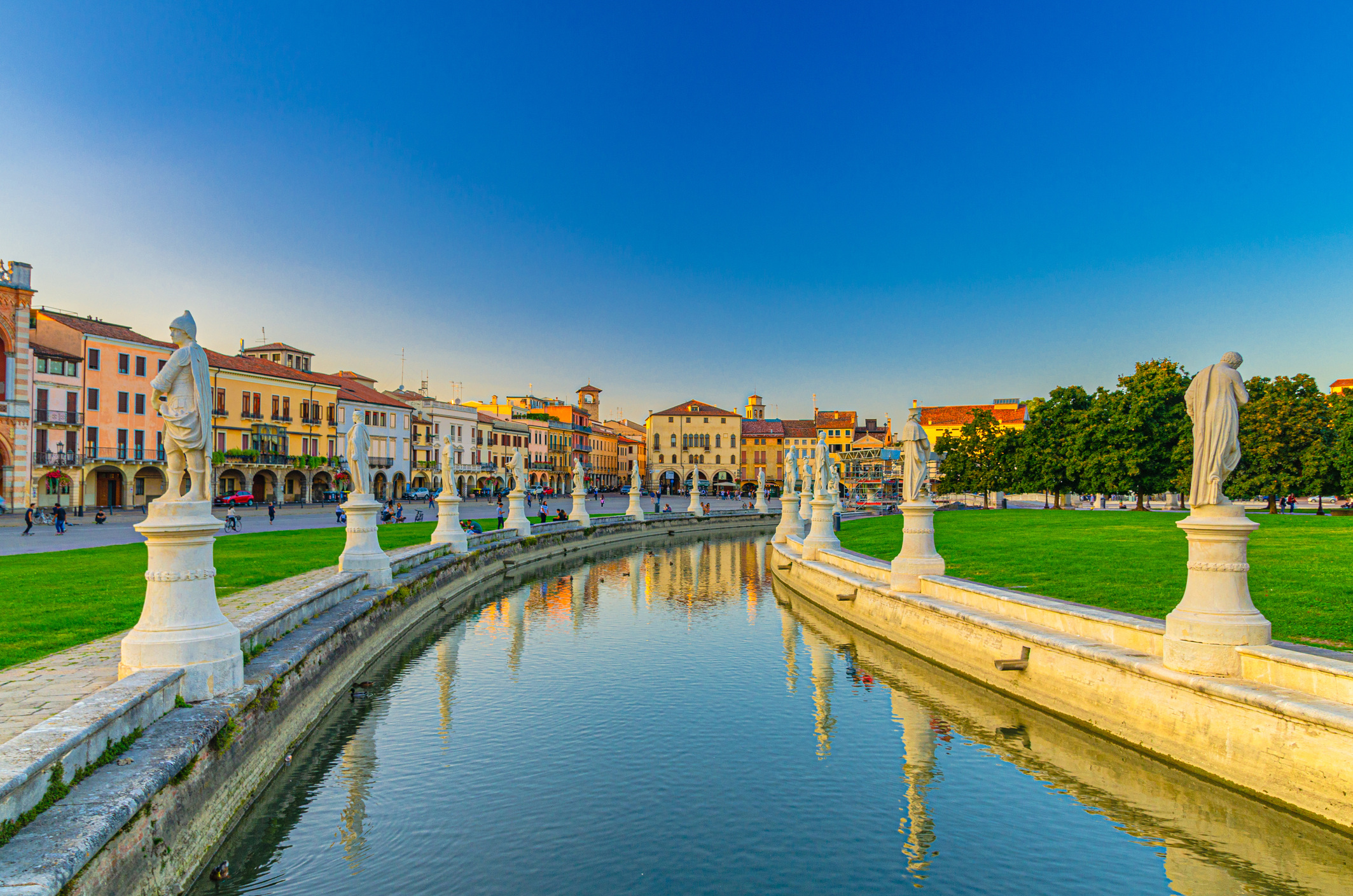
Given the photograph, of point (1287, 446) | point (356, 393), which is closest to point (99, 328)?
point (356, 393)

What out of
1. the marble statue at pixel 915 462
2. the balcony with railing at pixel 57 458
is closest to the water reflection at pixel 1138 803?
the marble statue at pixel 915 462

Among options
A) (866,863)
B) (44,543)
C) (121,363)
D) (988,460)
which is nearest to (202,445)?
(866,863)

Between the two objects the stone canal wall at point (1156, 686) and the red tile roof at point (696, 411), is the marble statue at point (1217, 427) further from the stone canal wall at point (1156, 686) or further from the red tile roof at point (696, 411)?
the red tile roof at point (696, 411)

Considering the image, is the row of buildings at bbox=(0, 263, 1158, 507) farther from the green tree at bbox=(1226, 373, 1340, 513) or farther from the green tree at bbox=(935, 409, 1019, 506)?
the green tree at bbox=(1226, 373, 1340, 513)

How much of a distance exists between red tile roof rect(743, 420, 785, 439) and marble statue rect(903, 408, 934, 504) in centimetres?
10393

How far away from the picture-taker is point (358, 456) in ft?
53.5

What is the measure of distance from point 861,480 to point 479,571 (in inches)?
3249

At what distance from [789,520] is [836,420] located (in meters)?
97.0

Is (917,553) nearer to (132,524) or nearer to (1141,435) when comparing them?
(1141,435)

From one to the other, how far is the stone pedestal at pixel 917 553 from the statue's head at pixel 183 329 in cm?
1285

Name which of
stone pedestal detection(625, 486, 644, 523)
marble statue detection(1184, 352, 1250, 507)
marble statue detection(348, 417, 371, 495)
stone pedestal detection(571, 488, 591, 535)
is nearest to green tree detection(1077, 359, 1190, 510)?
stone pedestal detection(625, 486, 644, 523)

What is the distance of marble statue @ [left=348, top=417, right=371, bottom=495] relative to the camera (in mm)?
16250

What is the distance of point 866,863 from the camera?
7422mm

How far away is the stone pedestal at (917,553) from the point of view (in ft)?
53.2
